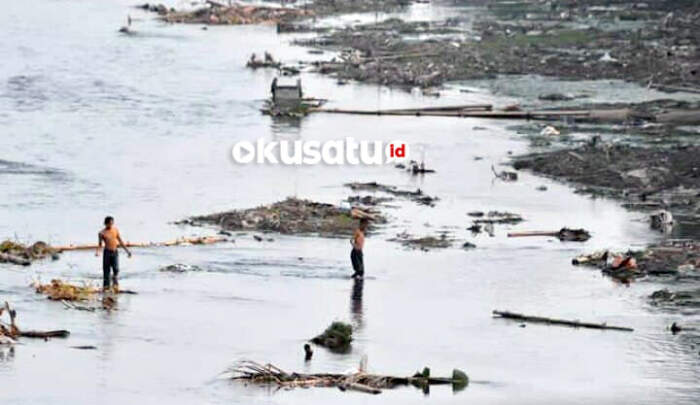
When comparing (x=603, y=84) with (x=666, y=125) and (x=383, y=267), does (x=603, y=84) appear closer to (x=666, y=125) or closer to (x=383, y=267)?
(x=666, y=125)

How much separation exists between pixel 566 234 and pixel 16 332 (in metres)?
15.1

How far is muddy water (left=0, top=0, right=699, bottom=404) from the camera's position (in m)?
27.6

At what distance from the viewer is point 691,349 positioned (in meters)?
30.0

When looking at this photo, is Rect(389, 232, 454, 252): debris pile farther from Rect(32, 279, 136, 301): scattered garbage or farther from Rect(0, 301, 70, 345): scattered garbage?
Rect(0, 301, 70, 345): scattered garbage

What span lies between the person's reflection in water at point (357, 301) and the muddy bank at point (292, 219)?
4.65 metres

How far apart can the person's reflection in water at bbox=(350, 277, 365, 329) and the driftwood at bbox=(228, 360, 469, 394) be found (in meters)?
4.45

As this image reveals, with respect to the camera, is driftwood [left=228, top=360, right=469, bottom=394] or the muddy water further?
the muddy water

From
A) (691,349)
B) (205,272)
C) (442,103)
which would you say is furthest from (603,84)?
(691,349)

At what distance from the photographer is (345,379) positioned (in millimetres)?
26719

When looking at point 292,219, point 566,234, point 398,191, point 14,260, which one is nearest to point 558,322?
point 566,234

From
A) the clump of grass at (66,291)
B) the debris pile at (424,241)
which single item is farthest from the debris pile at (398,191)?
the clump of grass at (66,291)

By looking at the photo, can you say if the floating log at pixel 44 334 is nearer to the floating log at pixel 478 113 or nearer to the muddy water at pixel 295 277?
the muddy water at pixel 295 277

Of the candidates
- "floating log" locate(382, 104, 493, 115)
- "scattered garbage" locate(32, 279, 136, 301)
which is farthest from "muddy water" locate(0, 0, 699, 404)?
"floating log" locate(382, 104, 493, 115)

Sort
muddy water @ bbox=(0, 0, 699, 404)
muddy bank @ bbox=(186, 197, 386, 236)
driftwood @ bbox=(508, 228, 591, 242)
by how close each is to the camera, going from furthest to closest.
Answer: muddy bank @ bbox=(186, 197, 386, 236) → driftwood @ bbox=(508, 228, 591, 242) → muddy water @ bbox=(0, 0, 699, 404)
